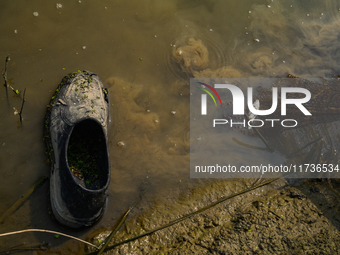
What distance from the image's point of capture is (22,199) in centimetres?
309

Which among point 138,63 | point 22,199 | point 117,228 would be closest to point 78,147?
point 22,199

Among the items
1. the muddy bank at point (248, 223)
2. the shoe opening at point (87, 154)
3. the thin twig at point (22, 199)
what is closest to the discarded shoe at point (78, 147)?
the shoe opening at point (87, 154)

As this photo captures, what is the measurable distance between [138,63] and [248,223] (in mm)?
2632

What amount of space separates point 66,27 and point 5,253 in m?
3.06

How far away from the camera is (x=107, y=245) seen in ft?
9.56

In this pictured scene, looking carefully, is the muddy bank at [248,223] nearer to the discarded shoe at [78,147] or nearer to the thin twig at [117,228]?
the thin twig at [117,228]

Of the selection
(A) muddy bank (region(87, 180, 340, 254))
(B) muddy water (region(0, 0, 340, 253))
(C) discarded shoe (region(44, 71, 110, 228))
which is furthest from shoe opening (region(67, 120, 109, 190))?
(A) muddy bank (region(87, 180, 340, 254))

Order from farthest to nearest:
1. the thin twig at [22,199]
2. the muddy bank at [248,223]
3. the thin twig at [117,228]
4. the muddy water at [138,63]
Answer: the muddy water at [138,63], the thin twig at [22,199], the thin twig at [117,228], the muddy bank at [248,223]

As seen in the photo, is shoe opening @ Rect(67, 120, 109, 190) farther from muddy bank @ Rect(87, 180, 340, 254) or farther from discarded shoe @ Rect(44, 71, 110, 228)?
muddy bank @ Rect(87, 180, 340, 254)

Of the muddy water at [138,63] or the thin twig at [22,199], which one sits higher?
the muddy water at [138,63]

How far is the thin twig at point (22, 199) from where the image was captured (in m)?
3.01

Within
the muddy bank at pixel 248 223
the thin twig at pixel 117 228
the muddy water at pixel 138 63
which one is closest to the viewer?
the muddy bank at pixel 248 223

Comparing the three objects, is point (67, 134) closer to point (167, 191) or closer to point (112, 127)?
point (112, 127)

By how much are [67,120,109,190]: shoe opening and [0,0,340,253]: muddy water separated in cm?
29
